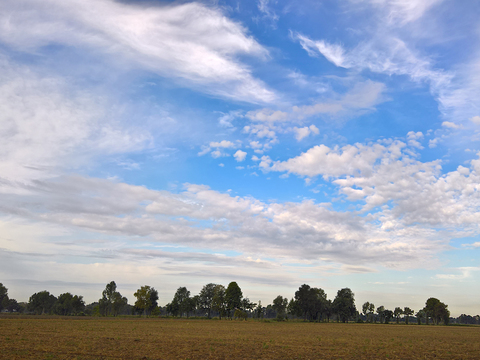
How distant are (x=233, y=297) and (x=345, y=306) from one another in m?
59.9

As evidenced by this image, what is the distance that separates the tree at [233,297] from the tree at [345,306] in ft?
174

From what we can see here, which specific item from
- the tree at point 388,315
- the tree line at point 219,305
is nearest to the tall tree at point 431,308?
the tree line at point 219,305

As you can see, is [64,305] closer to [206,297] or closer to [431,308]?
[206,297]

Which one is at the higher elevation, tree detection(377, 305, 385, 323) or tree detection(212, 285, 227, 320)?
tree detection(212, 285, 227, 320)

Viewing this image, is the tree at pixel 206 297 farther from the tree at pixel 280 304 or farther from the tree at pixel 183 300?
the tree at pixel 280 304

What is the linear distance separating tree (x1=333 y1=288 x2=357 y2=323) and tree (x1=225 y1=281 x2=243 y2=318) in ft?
174

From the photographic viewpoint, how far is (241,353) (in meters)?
26.2

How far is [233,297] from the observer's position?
140 meters

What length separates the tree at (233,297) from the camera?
457ft

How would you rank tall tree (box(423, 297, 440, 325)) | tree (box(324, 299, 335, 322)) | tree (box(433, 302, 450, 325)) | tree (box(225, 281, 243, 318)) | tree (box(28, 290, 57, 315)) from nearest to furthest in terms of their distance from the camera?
tree (box(225, 281, 243, 318)), tree (box(324, 299, 335, 322)), tree (box(28, 290, 57, 315)), tree (box(433, 302, 450, 325)), tall tree (box(423, 297, 440, 325))

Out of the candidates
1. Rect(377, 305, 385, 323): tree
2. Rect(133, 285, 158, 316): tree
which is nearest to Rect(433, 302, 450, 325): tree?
Rect(377, 305, 385, 323): tree

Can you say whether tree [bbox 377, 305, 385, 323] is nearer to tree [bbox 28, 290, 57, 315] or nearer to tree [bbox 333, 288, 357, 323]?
tree [bbox 333, 288, 357, 323]

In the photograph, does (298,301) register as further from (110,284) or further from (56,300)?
(56,300)

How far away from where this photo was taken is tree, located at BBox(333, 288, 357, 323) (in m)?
158
